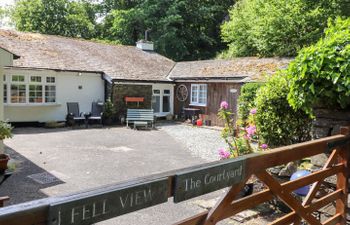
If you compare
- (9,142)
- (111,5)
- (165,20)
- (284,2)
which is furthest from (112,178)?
(111,5)

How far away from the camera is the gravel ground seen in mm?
10312

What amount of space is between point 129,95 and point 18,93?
18.6 ft

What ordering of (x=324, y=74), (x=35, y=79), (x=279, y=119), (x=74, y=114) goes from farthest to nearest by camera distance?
(x=74, y=114) < (x=35, y=79) < (x=279, y=119) < (x=324, y=74)

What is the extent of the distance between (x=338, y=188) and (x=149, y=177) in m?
2.64

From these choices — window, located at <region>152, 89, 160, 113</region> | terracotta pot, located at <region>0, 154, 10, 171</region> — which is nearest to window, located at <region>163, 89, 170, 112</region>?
window, located at <region>152, 89, 160, 113</region>

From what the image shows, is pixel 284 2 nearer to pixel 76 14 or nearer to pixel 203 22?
pixel 203 22

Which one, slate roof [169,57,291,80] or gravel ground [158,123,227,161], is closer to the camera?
gravel ground [158,123,227,161]

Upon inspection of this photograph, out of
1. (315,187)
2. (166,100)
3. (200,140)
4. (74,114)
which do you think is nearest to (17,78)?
(74,114)

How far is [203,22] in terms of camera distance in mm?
32062

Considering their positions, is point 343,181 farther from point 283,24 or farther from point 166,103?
point 283,24

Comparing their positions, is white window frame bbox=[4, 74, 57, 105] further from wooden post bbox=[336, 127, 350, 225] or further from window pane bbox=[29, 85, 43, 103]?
wooden post bbox=[336, 127, 350, 225]

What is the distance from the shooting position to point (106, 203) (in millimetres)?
1360

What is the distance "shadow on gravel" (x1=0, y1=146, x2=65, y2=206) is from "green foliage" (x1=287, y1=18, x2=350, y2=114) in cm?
467

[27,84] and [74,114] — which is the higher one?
[27,84]
